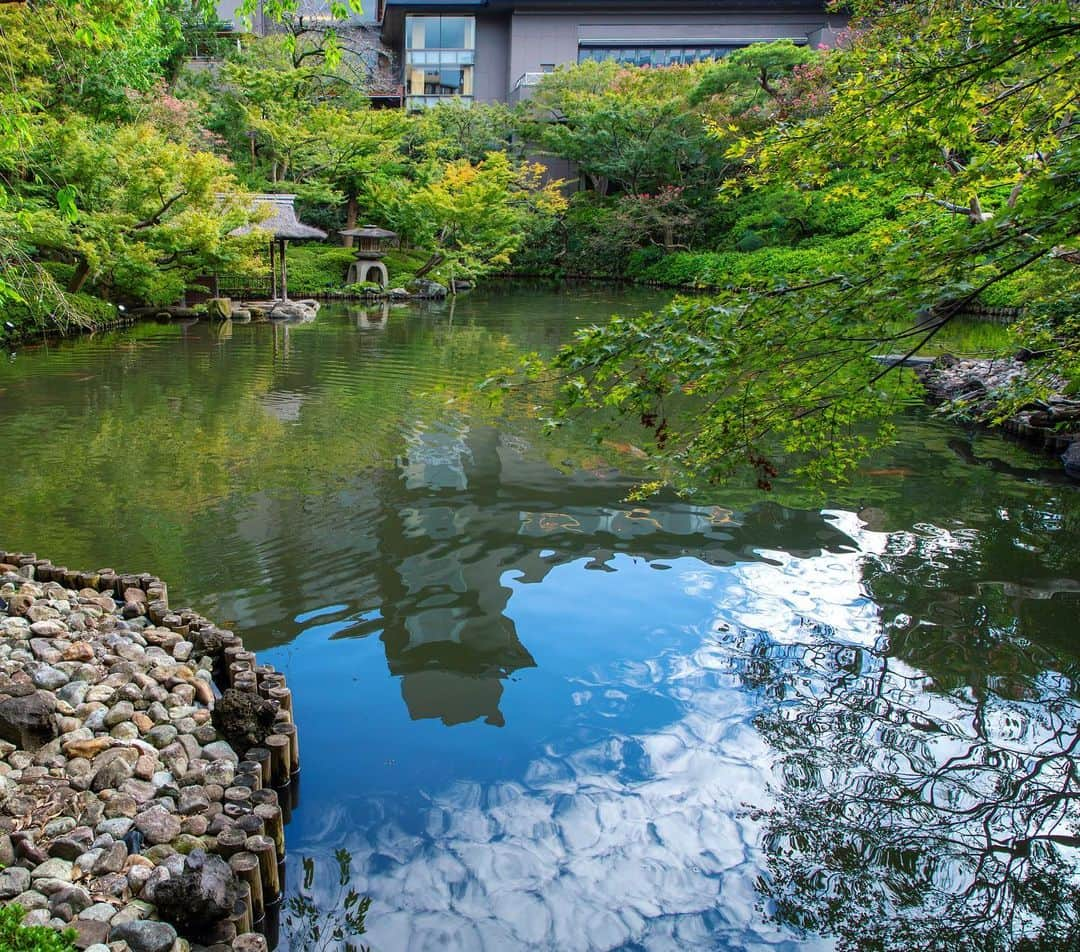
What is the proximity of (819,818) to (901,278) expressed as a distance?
2.48 m

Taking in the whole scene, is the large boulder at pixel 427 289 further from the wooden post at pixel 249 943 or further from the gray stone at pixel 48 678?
the wooden post at pixel 249 943

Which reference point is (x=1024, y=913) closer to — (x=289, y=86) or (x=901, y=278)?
(x=901, y=278)

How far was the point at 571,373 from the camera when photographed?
3.89 meters

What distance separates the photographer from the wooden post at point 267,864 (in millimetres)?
3340

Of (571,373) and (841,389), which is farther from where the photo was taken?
(841,389)

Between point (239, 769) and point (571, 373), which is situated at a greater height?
point (571, 373)

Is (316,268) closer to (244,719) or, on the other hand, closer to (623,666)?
(623,666)

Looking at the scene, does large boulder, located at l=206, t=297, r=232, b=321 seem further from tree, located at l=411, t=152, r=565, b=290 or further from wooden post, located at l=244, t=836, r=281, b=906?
wooden post, located at l=244, t=836, r=281, b=906

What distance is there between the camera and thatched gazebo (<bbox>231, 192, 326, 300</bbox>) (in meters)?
23.7

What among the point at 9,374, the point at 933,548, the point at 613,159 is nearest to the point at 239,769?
the point at 933,548

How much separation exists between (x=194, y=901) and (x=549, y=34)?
45793 millimetres

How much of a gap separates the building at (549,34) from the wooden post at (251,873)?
1693 inches

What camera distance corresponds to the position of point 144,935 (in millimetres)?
Answer: 2898

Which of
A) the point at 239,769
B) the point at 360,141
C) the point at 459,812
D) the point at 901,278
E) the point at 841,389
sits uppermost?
the point at 360,141
